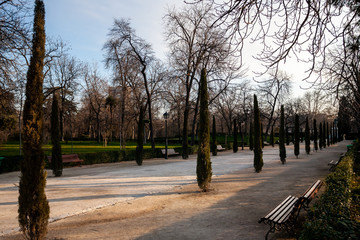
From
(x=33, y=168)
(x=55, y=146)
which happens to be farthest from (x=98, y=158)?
(x=33, y=168)

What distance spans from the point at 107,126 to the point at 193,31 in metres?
21.0

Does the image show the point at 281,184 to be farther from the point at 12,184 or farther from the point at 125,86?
the point at 125,86

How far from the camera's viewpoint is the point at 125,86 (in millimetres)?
30062

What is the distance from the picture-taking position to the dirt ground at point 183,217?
4.93m

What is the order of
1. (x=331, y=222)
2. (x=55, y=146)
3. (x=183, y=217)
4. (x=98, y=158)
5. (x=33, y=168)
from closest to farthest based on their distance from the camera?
(x=331, y=222), (x=33, y=168), (x=183, y=217), (x=55, y=146), (x=98, y=158)

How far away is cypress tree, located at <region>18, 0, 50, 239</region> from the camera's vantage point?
4188 mm

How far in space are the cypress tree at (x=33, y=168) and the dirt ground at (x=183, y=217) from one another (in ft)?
2.71

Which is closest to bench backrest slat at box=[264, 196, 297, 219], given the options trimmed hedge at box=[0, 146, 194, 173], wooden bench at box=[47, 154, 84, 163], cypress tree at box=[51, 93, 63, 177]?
cypress tree at box=[51, 93, 63, 177]

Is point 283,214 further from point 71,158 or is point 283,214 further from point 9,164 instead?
point 9,164

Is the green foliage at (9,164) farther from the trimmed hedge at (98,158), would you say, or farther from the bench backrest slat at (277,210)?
the bench backrest slat at (277,210)

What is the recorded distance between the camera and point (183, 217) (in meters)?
6.00

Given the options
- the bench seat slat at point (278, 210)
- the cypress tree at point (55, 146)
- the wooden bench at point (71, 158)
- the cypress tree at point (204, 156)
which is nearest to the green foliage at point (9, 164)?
the wooden bench at point (71, 158)

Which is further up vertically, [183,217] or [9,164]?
[9,164]

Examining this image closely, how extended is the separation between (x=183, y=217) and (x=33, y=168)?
3.40 m
